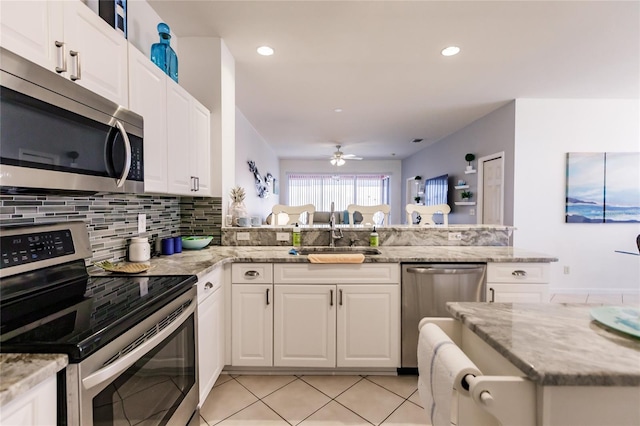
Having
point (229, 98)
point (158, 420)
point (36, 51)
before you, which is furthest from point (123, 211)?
point (229, 98)

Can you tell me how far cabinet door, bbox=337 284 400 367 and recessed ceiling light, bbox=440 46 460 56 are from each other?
7.25 ft

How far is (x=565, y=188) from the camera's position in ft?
13.5

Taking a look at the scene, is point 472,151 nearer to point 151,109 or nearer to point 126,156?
point 151,109

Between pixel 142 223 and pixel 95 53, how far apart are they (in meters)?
1.10

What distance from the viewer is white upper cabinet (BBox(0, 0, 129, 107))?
0.95 metres

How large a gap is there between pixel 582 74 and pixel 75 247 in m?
4.77

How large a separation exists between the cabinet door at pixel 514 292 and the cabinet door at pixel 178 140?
7.41ft

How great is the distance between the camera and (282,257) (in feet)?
6.95

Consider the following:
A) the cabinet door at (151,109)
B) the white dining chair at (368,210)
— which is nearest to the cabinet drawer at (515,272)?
the white dining chair at (368,210)

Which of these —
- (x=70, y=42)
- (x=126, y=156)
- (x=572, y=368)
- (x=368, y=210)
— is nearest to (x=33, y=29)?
(x=70, y=42)

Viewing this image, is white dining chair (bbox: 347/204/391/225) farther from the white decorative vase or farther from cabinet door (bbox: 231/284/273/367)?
cabinet door (bbox: 231/284/273/367)

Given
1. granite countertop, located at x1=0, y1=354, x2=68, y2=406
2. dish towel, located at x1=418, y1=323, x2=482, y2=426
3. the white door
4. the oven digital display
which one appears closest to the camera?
granite countertop, located at x1=0, y1=354, x2=68, y2=406

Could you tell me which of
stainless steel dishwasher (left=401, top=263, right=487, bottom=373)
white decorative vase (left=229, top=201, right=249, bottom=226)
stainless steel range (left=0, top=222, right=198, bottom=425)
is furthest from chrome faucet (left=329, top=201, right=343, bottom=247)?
stainless steel range (left=0, top=222, right=198, bottom=425)

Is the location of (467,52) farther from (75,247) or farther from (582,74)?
(75,247)
